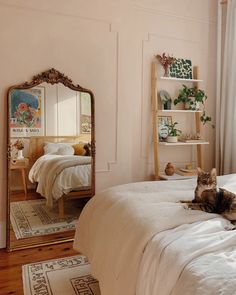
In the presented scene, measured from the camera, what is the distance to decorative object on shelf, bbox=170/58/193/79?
346cm

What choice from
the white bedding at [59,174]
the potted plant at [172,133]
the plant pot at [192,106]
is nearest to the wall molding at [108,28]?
the white bedding at [59,174]

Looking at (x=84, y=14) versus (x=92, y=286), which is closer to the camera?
(x=92, y=286)

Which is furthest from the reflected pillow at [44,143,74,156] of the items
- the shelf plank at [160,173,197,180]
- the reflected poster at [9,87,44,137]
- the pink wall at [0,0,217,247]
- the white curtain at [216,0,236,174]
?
the white curtain at [216,0,236,174]

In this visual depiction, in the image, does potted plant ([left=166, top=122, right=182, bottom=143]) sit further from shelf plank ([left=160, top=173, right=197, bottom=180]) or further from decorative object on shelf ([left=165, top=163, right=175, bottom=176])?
shelf plank ([left=160, top=173, right=197, bottom=180])

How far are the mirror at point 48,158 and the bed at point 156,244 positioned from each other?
39.1 inches

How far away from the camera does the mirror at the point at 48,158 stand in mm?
2766

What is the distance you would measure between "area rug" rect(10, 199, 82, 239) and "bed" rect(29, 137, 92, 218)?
7 cm

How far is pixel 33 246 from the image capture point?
2834 mm

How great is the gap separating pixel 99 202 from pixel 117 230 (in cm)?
40

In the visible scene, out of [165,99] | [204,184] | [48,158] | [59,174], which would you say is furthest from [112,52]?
[204,184]

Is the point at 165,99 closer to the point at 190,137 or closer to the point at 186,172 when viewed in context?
the point at 190,137

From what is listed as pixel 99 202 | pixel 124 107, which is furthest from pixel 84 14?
pixel 99 202

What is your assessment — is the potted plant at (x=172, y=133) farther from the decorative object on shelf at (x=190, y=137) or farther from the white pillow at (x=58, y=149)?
the white pillow at (x=58, y=149)

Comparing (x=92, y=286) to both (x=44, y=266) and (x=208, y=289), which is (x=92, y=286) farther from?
(x=208, y=289)
